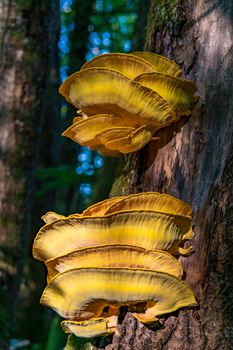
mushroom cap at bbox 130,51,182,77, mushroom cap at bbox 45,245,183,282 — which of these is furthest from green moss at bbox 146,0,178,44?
mushroom cap at bbox 45,245,183,282

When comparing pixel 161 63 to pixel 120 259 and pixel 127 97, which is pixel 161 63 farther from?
pixel 120 259

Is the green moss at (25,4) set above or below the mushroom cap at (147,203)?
above

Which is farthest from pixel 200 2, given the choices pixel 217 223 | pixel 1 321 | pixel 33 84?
pixel 1 321

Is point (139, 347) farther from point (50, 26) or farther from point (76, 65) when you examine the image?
point (76, 65)

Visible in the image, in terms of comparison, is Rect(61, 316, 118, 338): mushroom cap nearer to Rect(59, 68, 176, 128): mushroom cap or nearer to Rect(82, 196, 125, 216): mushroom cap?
Rect(82, 196, 125, 216): mushroom cap

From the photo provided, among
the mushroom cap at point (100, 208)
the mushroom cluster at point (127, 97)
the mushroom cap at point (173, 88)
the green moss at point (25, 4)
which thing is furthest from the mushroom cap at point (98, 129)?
the green moss at point (25, 4)

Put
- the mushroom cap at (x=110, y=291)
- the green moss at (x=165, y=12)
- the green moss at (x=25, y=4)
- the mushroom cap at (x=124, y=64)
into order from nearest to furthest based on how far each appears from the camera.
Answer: the mushroom cap at (x=110, y=291)
the mushroom cap at (x=124, y=64)
the green moss at (x=165, y=12)
the green moss at (x=25, y=4)

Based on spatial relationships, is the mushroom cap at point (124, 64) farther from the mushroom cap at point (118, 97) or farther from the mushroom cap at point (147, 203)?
the mushroom cap at point (147, 203)
